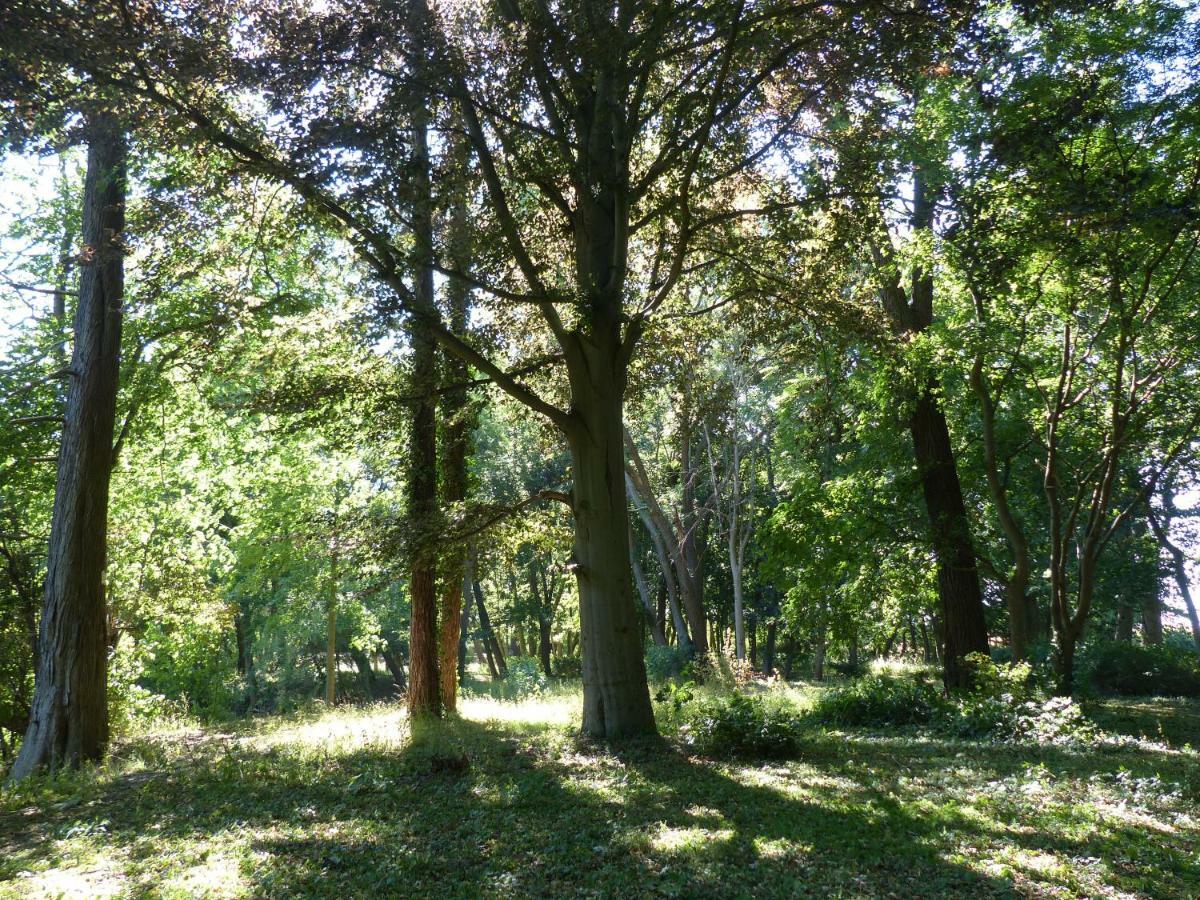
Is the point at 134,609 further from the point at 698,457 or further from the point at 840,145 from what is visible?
the point at 698,457

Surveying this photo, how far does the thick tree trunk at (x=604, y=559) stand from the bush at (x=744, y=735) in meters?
0.82

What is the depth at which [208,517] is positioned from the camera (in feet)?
66.6

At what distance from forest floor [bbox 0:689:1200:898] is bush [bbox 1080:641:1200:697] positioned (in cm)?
816

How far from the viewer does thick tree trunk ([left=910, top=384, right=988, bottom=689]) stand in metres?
12.9

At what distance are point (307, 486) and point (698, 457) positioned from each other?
13.5 meters

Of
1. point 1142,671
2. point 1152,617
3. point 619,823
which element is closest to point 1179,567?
point 1152,617

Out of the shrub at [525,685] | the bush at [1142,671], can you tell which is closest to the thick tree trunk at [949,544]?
the bush at [1142,671]

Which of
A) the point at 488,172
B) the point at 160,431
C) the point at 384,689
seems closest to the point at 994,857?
the point at 488,172

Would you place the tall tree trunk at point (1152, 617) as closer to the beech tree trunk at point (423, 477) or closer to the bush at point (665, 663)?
the bush at point (665, 663)

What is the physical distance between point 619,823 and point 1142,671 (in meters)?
15.6

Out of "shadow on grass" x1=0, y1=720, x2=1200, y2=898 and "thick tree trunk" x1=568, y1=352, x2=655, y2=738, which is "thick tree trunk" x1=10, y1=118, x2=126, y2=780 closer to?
"shadow on grass" x1=0, y1=720, x2=1200, y2=898

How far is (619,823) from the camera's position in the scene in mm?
6086

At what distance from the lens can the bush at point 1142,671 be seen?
16312mm

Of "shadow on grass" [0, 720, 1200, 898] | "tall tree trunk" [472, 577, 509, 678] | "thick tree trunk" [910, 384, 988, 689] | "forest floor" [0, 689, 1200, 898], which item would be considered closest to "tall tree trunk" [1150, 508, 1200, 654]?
"thick tree trunk" [910, 384, 988, 689]
